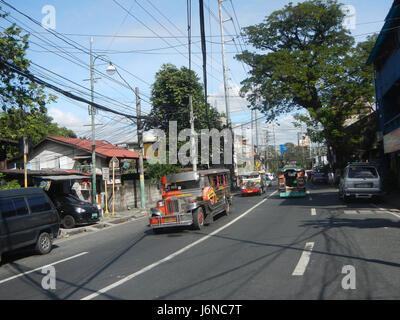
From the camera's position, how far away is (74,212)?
18.4 meters

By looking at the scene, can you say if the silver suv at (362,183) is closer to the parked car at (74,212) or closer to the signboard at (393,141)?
the signboard at (393,141)

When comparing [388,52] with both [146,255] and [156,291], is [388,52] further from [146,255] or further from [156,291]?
[156,291]

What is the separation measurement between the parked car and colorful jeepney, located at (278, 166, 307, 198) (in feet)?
41.7

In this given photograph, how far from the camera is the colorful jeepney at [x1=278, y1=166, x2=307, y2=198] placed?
25500mm

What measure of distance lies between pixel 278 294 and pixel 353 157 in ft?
128

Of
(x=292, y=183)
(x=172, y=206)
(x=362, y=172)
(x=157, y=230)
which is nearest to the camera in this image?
(x=172, y=206)

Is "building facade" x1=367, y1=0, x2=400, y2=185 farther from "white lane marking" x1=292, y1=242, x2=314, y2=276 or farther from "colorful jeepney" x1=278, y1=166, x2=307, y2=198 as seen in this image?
"white lane marking" x1=292, y1=242, x2=314, y2=276

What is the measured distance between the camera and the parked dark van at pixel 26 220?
34.0ft

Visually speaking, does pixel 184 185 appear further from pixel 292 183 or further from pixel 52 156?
pixel 52 156

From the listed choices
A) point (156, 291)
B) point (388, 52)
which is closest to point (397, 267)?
point (156, 291)

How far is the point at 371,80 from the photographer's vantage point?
3394 centimetres

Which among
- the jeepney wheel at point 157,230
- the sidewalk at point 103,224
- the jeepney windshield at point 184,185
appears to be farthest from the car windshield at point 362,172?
the sidewalk at point 103,224

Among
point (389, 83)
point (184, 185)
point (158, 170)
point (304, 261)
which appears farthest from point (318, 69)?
point (304, 261)

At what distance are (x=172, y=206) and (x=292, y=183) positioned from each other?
48.8 feet
